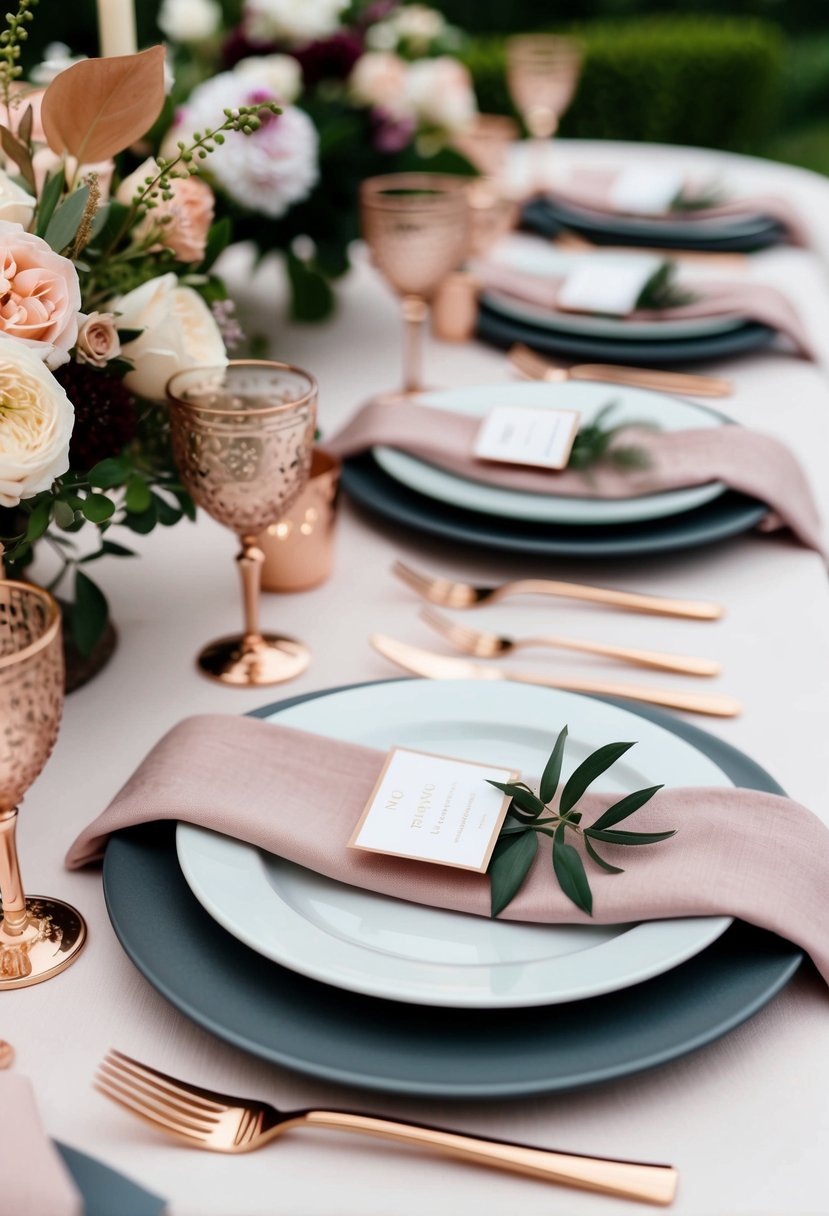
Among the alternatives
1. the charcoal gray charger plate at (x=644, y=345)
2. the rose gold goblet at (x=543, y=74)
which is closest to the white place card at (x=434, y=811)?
the charcoal gray charger plate at (x=644, y=345)

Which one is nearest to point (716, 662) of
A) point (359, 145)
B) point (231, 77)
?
point (231, 77)

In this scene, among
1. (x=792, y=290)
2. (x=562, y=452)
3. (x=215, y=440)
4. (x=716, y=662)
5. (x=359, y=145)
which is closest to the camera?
(x=215, y=440)

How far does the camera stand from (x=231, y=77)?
1.18 m

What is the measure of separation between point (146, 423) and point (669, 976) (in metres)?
0.50

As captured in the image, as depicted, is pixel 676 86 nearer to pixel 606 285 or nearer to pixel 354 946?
pixel 606 285

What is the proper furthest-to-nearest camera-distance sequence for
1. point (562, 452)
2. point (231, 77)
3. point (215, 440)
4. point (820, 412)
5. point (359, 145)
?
point (359, 145) < point (820, 412) < point (231, 77) < point (562, 452) < point (215, 440)

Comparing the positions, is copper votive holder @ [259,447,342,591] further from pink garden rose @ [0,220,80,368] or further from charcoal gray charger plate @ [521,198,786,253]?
charcoal gray charger plate @ [521,198,786,253]

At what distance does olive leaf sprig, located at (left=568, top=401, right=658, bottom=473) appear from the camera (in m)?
1.04

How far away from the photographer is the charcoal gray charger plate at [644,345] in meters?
1.37

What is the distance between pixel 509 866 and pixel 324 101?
1115 millimetres

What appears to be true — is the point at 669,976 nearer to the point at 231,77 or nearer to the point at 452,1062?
the point at 452,1062

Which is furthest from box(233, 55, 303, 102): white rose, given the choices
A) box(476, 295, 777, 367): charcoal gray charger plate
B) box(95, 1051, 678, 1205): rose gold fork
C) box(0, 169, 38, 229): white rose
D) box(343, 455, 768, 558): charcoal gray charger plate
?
box(95, 1051, 678, 1205): rose gold fork

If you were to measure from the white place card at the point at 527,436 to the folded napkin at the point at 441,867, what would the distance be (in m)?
0.41

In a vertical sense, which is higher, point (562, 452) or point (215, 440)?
point (215, 440)
